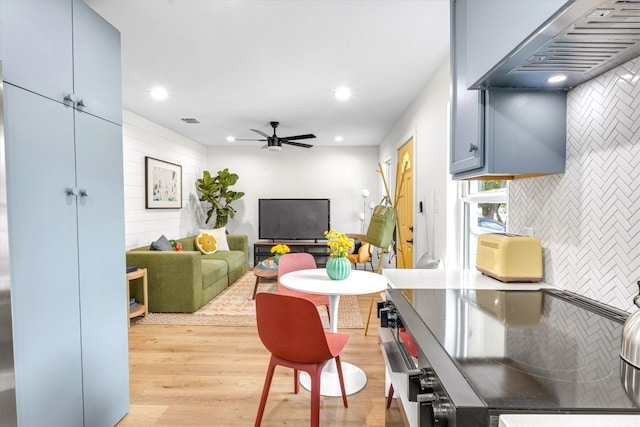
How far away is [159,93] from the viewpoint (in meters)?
3.52

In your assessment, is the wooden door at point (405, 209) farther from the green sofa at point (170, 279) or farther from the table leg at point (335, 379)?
the green sofa at point (170, 279)

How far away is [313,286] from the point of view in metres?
2.11

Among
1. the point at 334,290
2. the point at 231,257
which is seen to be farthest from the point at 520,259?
the point at 231,257

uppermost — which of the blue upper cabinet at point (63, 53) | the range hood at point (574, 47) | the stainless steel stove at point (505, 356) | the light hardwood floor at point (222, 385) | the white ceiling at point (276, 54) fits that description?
the white ceiling at point (276, 54)

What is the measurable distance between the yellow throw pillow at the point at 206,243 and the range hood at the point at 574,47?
4.83 meters

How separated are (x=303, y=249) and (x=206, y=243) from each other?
5.64ft

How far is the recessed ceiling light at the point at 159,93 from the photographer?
3406 millimetres

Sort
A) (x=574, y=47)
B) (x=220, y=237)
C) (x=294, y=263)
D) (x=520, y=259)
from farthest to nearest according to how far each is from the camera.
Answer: (x=220, y=237)
(x=294, y=263)
(x=520, y=259)
(x=574, y=47)

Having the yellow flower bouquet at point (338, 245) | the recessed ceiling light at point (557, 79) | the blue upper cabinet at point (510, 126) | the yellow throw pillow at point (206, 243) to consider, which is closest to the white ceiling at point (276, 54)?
the blue upper cabinet at point (510, 126)

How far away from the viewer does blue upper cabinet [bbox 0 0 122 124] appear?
1291 millimetres

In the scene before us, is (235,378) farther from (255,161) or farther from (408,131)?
(255,161)

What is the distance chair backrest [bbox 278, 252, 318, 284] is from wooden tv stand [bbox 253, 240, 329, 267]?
324 cm

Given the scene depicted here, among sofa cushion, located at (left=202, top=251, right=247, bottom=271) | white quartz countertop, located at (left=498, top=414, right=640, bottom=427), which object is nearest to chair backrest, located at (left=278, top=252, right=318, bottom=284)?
white quartz countertop, located at (left=498, top=414, right=640, bottom=427)

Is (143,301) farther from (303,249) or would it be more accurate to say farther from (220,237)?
(303,249)
